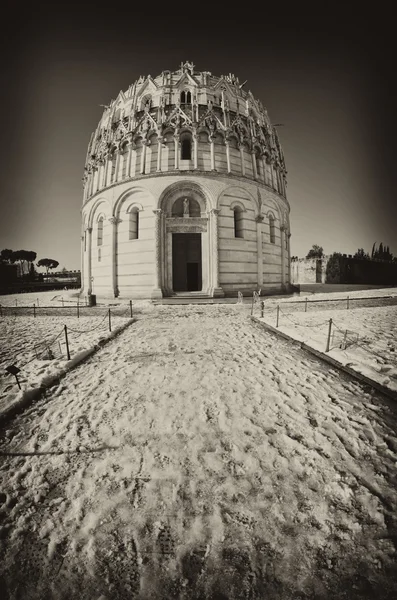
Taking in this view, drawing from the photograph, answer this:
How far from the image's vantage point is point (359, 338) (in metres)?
7.14

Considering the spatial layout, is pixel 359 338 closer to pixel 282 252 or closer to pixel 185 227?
pixel 185 227

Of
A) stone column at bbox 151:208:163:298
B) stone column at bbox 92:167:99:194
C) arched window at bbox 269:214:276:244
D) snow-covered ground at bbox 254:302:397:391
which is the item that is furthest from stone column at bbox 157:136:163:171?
snow-covered ground at bbox 254:302:397:391

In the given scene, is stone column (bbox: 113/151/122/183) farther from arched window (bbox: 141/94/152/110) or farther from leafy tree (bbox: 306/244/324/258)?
leafy tree (bbox: 306/244/324/258)

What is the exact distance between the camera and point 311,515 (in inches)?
85.0

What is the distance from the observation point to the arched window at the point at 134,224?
18.0 m

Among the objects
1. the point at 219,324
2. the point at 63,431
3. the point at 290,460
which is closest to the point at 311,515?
Result: the point at 290,460

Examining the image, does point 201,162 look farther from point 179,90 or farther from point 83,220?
point 83,220

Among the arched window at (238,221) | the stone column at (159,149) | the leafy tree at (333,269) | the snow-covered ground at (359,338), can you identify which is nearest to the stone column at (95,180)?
the stone column at (159,149)

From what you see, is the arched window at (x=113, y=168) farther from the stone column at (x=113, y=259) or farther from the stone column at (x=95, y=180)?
the stone column at (x=113, y=259)

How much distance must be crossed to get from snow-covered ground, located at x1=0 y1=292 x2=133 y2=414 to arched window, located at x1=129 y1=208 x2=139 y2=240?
838cm

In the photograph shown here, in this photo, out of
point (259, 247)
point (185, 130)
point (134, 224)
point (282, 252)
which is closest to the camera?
point (185, 130)

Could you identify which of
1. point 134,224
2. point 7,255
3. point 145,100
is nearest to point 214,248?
point 134,224

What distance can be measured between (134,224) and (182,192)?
411cm

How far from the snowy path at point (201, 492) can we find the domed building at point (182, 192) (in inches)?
514
